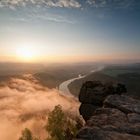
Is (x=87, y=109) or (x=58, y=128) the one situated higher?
(x=87, y=109)

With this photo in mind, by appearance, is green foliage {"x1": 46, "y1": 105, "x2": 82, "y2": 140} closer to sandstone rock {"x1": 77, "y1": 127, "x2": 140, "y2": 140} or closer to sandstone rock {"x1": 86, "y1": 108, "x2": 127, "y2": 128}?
sandstone rock {"x1": 86, "y1": 108, "x2": 127, "y2": 128}

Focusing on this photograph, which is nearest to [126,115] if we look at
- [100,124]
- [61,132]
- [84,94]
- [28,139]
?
[100,124]

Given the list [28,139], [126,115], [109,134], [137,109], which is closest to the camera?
[109,134]

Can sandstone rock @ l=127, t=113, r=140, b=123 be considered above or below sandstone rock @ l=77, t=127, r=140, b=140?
below

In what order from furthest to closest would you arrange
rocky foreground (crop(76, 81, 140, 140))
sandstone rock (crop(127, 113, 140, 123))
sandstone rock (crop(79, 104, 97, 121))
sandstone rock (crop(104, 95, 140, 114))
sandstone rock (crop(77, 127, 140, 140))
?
sandstone rock (crop(79, 104, 97, 121)) < sandstone rock (crop(104, 95, 140, 114)) < sandstone rock (crop(127, 113, 140, 123)) < rocky foreground (crop(76, 81, 140, 140)) < sandstone rock (crop(77, 127, 140, 140))

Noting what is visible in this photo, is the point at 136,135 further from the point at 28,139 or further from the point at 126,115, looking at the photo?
the point at 28,139

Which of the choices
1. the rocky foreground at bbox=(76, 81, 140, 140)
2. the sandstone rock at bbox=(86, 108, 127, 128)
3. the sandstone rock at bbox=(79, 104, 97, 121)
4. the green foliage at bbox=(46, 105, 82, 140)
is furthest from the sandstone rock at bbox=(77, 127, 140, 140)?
the green foliage at bbox=(46, 105, 82, 140)

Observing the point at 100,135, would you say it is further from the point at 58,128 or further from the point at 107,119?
the point at 58,128

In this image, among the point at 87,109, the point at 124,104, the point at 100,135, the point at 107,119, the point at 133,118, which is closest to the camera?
the point at 100,135

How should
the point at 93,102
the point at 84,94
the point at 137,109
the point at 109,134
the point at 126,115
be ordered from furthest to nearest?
the point at 84,94, the point at 93,102, the point at 137,109, the point at 126,115, the point at 109,134

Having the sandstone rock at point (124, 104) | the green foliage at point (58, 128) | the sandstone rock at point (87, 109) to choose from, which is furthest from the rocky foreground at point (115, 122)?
the green foliage at point (58, 128)

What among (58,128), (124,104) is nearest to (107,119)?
(124,104)
